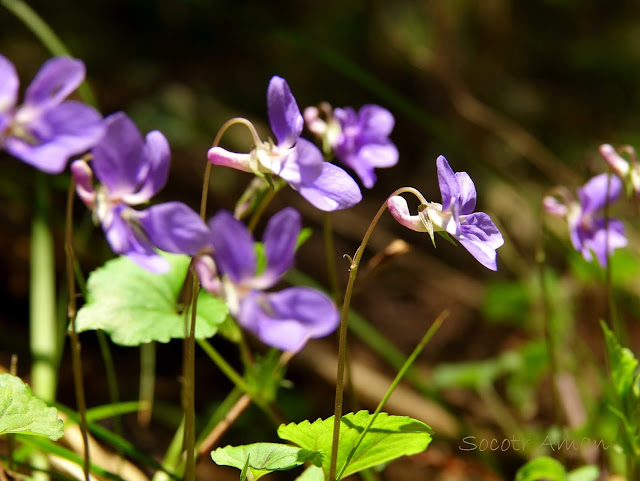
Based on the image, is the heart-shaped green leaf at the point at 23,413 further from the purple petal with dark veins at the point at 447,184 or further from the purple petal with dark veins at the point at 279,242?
the purple petal with dark veins at the point at 447,184

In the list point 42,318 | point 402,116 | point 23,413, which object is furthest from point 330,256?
point 402,116

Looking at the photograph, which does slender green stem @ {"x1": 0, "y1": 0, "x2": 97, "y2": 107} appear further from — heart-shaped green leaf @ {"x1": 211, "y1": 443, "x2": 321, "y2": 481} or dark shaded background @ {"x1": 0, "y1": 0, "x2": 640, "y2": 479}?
heart-shaped green leaf @ {"x1": 211, "y1": 443, "x2": 321, "y2": 481}

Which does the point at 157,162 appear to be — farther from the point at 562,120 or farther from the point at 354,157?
the point at 562,120

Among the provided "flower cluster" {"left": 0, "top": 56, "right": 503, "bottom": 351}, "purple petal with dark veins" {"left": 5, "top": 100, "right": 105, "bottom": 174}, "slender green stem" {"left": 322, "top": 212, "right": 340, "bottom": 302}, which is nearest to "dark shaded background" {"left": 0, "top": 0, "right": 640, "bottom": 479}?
"slender green stem" {"left": 322, "top": 212, "right": 340, "bottom": 302}

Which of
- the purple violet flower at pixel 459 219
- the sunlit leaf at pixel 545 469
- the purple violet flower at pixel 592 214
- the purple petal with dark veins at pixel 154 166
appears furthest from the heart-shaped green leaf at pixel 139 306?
the purple violet flower at pixel 592 214

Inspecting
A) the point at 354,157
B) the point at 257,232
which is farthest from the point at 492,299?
the point at 354,157

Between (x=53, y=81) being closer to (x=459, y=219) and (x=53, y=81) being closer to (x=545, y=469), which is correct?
(x=459, y=219)

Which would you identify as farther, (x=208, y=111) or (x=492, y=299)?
(x=208, y=111)
